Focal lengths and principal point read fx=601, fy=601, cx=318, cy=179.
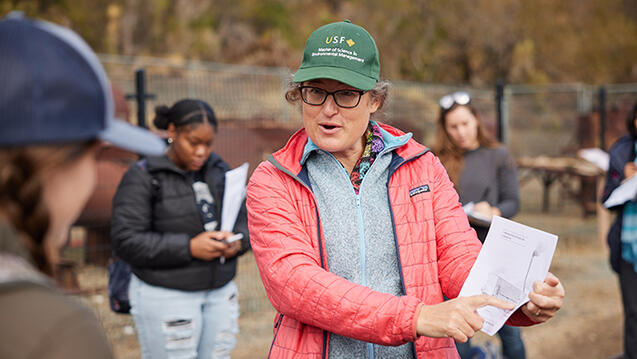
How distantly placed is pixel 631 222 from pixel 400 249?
2603 mm

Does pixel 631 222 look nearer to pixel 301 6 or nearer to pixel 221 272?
pixel 221 272

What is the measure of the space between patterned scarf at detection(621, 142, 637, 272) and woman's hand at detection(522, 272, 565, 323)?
91.8 inches

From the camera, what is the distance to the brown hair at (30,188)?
1.00 meters

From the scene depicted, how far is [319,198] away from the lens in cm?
207

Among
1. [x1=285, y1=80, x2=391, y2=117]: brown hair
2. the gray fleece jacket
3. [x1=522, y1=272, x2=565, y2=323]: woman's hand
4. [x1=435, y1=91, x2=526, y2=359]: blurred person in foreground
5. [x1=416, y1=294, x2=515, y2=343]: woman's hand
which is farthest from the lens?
[x1=435, y1=91, x2=526, y2=359]: blurred person in foreground

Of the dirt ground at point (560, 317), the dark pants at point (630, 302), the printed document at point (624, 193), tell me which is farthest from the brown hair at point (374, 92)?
the dirt ground at point (560, 317)

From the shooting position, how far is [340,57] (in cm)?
203

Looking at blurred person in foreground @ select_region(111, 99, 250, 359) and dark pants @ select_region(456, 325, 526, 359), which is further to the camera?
dark pants @ select_region(456, 325, 526, 359)

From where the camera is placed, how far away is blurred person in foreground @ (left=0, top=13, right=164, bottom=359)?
95 cm

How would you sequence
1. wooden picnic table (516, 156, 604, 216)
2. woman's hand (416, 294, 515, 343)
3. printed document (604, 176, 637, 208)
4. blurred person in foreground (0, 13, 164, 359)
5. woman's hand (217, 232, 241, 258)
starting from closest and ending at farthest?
blurred person in foreground (0, 13, 164, 359)
woman's hand (416, 294, 515, 343)
woman's hand (217, 232, 241, 258)
printed document (604, 176, 637, 208)
wooden picnic table (516, 156, 604, 216)

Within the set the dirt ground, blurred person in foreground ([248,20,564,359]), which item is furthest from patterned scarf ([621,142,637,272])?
blurred person in foreground ([248,20,564,359])

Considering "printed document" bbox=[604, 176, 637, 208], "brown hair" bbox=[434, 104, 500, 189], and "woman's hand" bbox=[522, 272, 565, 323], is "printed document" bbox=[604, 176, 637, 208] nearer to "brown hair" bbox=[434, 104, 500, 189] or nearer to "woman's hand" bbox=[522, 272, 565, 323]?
"brown hair" bbox=[434, 104, 500, 189]

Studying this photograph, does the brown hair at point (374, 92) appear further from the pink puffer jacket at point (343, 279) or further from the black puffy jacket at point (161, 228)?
the black puffy jacket at point (161, 228)

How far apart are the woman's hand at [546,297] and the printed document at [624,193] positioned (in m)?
2.32
